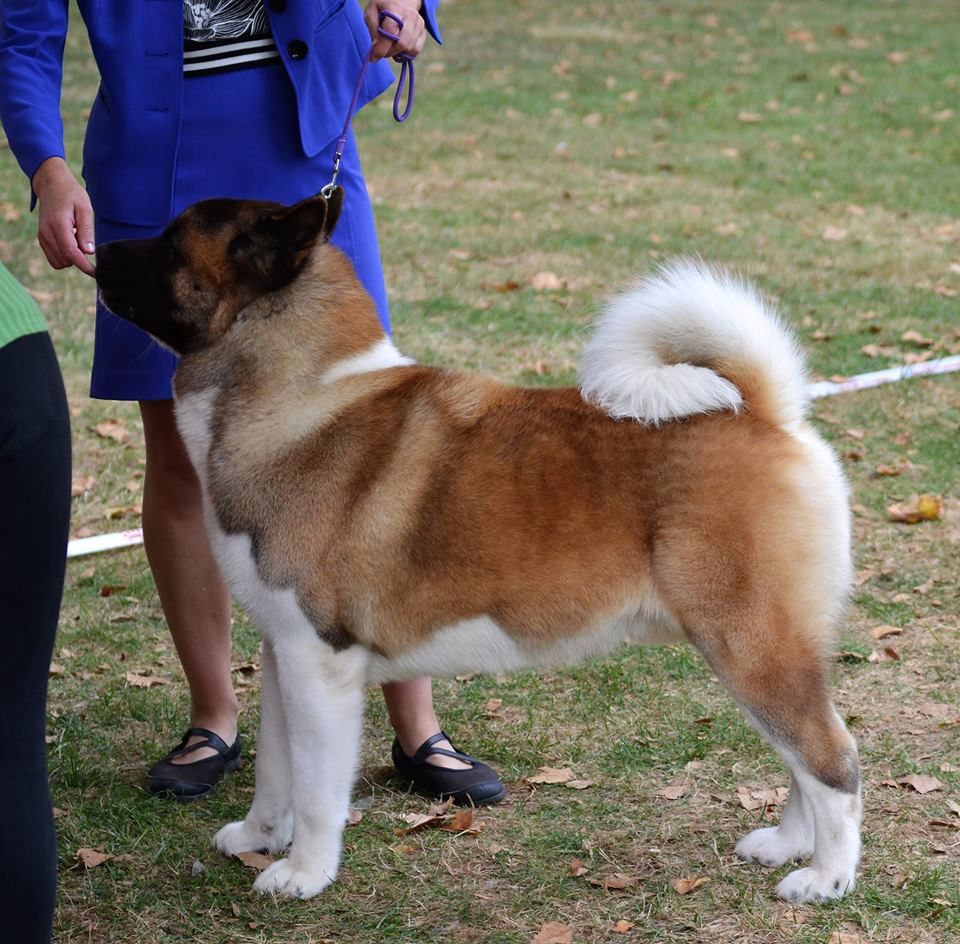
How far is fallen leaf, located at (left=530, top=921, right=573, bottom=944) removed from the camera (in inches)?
113

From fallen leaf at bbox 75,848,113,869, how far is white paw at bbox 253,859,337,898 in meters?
0.45

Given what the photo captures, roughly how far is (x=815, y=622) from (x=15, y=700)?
5.28 feet

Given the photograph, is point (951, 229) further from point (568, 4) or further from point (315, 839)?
point (568, 4)

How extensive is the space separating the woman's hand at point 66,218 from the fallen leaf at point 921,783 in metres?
2.41

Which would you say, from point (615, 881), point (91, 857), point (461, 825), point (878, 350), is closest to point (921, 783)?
point (615, 881)

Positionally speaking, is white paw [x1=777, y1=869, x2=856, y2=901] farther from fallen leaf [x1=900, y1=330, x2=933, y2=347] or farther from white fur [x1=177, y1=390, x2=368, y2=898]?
fallen leaf [x1=900, y1=330, x2=933, y2=347]

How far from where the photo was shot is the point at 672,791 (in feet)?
11.6

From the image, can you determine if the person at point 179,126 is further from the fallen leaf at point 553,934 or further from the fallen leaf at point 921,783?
the fallen leaf at point 921,783

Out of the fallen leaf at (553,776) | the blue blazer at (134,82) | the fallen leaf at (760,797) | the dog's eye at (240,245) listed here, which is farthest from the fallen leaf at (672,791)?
the blue blazer at (134,82)

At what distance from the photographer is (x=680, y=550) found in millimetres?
2799

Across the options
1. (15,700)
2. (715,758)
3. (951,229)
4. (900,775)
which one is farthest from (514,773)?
(951,229)

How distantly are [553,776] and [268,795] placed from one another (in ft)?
2.64

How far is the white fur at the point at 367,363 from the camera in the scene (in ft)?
9.73

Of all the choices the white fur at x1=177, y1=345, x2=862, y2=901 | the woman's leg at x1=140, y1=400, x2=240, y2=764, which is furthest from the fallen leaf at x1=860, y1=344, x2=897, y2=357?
the woman's leg at x1=140, y1=400, x2=240, y2=764
